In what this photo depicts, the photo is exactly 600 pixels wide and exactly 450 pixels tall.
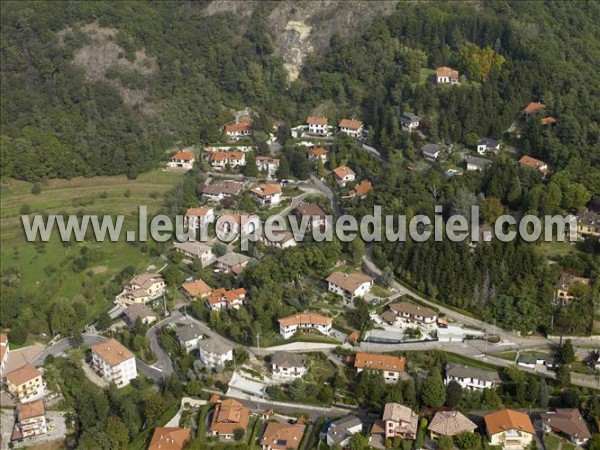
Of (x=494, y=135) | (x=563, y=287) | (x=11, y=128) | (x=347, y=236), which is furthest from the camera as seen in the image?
(x=11, y=128)

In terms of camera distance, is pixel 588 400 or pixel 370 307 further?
pixel 370 307

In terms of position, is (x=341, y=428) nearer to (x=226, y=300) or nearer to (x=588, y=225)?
(x=226, y=300)

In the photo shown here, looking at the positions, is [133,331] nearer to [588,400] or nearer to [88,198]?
[88,198]

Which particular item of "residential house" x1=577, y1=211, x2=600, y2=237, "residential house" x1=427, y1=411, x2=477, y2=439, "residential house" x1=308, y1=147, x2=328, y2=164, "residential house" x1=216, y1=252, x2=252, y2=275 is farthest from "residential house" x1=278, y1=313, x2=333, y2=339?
"residential house" x1=308, y1=147, x2=328, y2=164

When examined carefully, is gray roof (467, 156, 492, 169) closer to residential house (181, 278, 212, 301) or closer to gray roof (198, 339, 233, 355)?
residential house (181, 278, 212, 301)

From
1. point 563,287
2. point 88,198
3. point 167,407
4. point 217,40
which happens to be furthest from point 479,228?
point 217,40

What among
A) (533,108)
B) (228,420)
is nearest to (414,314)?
(228,420)

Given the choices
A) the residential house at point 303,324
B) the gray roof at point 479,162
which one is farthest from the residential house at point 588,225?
the residential house at point 303,324
